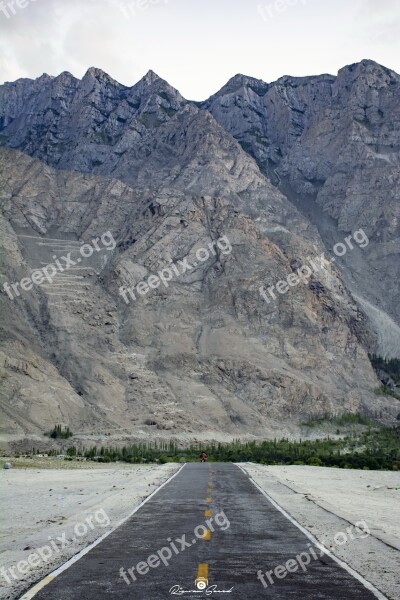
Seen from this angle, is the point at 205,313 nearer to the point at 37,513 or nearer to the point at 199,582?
the point at 37,513

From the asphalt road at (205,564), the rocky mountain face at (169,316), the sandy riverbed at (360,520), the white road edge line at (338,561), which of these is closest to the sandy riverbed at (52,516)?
the asphalt road at (205,564)

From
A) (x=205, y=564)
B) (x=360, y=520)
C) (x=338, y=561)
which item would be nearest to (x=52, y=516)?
(x=360, y=520)

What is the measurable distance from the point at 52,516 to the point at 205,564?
10.4 meters

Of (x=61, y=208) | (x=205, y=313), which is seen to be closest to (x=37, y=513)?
(x=205, y=313)

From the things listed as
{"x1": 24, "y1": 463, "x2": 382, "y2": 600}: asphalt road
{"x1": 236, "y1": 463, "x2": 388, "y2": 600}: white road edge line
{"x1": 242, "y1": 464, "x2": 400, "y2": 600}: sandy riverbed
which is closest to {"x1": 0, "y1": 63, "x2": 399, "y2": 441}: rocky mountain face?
{"x1": 242, "y1": 464, "x2": 400, "y2": 600}: sandy riverbed

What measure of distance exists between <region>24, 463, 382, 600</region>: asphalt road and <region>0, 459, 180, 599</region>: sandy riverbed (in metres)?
0.65

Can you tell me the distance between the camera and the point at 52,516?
2153 cm

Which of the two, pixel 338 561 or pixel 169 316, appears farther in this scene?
pixel 169 316

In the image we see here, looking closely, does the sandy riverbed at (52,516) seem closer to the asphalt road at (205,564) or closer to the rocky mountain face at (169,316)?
the asphalt road at (205,564)

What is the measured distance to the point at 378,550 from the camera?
48.9 ft

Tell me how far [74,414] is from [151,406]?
17387 millimetres

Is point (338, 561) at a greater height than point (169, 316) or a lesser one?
lesser

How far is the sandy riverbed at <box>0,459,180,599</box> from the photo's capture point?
42.3 feet

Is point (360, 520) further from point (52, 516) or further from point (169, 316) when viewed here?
point (169, 316)
